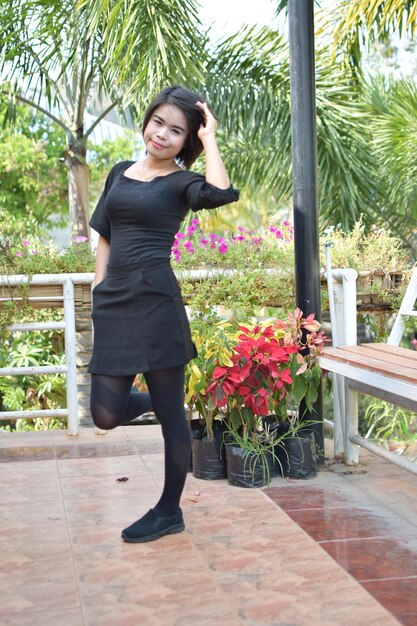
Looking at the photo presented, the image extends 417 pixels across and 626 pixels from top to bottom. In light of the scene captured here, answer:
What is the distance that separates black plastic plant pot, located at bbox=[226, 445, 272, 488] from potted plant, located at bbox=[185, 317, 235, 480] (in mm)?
114

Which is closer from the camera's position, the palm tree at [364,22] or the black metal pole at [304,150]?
the black metal pole at [304,150]

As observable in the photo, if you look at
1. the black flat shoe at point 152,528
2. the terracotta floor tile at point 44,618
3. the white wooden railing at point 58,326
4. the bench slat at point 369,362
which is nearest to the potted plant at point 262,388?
the bench slat at point 369,362

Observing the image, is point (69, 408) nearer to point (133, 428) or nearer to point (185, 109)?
point (133, 428)

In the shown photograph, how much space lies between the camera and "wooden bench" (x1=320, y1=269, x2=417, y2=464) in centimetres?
296

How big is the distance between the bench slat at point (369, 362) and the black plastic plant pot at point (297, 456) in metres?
0.36

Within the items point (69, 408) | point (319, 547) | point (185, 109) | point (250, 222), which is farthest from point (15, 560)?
point (250, 222)

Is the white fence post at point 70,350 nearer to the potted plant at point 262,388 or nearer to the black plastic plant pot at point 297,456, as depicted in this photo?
the potted plant at point 262,388

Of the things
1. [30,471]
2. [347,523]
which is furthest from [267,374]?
[30,471]

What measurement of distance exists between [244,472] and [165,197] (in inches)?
50.7

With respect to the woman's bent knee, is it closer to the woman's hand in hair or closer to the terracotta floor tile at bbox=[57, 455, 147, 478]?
the woman's hand in hair

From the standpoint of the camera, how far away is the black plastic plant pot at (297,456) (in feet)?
11.6

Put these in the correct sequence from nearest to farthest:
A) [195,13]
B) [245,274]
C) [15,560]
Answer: [15,560]
[245,274]
[195,13]

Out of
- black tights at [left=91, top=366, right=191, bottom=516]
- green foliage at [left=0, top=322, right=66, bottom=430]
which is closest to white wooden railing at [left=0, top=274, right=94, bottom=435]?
black tights at [left=91, top=366, right=191, bottom=516]

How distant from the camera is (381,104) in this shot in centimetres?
1118
